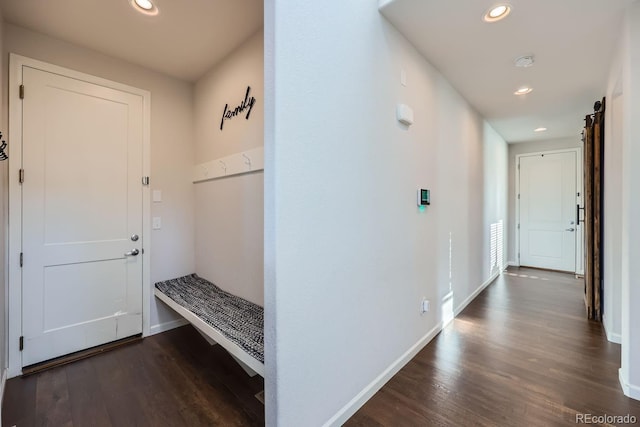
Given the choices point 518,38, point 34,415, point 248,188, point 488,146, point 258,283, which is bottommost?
point 34,415

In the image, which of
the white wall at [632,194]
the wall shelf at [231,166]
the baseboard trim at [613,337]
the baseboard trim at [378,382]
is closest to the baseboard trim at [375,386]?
the baseboard trim at [378,382]

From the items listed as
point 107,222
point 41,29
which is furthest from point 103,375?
point 41,29

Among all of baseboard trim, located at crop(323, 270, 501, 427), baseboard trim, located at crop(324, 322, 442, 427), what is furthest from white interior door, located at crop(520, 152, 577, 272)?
baseboard trim, located at crop(324, 322, 442, 427)

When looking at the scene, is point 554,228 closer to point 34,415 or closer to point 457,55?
point 457,55

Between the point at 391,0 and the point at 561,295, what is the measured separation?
14.1 feet

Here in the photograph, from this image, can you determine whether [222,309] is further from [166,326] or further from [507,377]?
[507,377]

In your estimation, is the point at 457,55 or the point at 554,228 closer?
the point at 457,55

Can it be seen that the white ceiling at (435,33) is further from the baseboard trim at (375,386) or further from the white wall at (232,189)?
the baseboard trim at (375,386)

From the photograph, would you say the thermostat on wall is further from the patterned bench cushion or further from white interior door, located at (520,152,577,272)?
white interior door, located at (520,152,577,272)

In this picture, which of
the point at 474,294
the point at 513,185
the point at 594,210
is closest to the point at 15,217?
the point at 474,294

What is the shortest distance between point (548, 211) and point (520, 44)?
14.5 feet

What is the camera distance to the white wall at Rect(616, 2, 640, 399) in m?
1.77

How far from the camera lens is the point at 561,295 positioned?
12.9 feet

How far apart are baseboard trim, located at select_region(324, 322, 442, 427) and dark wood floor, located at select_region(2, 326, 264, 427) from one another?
0.48 meters
